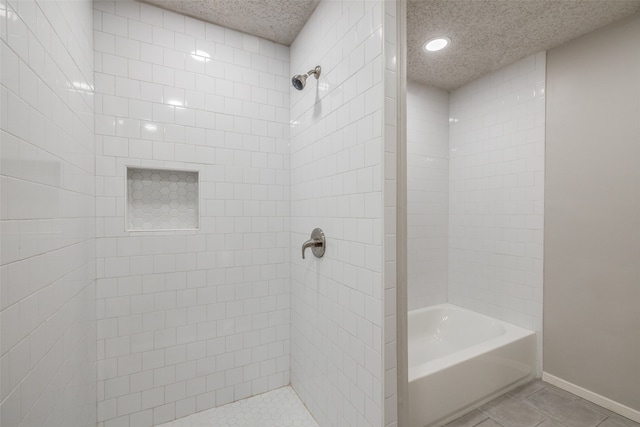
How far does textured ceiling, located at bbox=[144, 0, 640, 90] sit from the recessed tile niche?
1.02 m

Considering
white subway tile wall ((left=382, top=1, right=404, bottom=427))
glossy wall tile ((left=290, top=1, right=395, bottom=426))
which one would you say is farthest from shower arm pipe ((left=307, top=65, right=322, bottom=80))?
white subway tile wall ((left=382, top=1, right=404, bottom=427))

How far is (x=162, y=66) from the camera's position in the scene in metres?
1.66

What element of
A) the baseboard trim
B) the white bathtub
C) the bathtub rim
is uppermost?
the bathtub rim

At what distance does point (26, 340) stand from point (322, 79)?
1638 millimetres

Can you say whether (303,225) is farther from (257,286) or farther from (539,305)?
(539,305)

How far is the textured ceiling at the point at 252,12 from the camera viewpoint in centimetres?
161

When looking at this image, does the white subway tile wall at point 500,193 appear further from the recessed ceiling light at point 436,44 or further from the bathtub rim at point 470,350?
the recessed ceiling light at point 436,44

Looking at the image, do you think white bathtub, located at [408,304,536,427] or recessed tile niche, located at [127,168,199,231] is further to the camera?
recessed tile niche, located at [127,168,199,231]

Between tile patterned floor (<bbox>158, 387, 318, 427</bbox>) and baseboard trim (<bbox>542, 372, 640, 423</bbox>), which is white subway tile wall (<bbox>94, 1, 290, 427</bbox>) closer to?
tile patterned floor (<bbox>158, 387, 318, 427</bbox>)

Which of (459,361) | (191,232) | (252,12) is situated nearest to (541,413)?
(459,361)

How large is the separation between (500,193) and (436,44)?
4.38 ft

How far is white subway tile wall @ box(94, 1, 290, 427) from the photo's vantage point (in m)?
1.56

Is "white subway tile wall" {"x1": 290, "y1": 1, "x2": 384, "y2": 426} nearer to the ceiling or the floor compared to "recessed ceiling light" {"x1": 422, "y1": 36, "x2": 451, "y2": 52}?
nearer to the floor

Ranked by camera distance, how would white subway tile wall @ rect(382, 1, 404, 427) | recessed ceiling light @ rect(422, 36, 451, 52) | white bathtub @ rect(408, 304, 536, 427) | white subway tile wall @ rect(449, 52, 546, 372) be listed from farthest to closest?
white subway tile wall @ rect(449, 52, 546, 372) → recessed ceiling light @ rect(422, 36, 451, 52) → white bathtub @ rect(408, 304, 536, 427) → white subway tile wall @ rect(382, 1, 404, 427)
